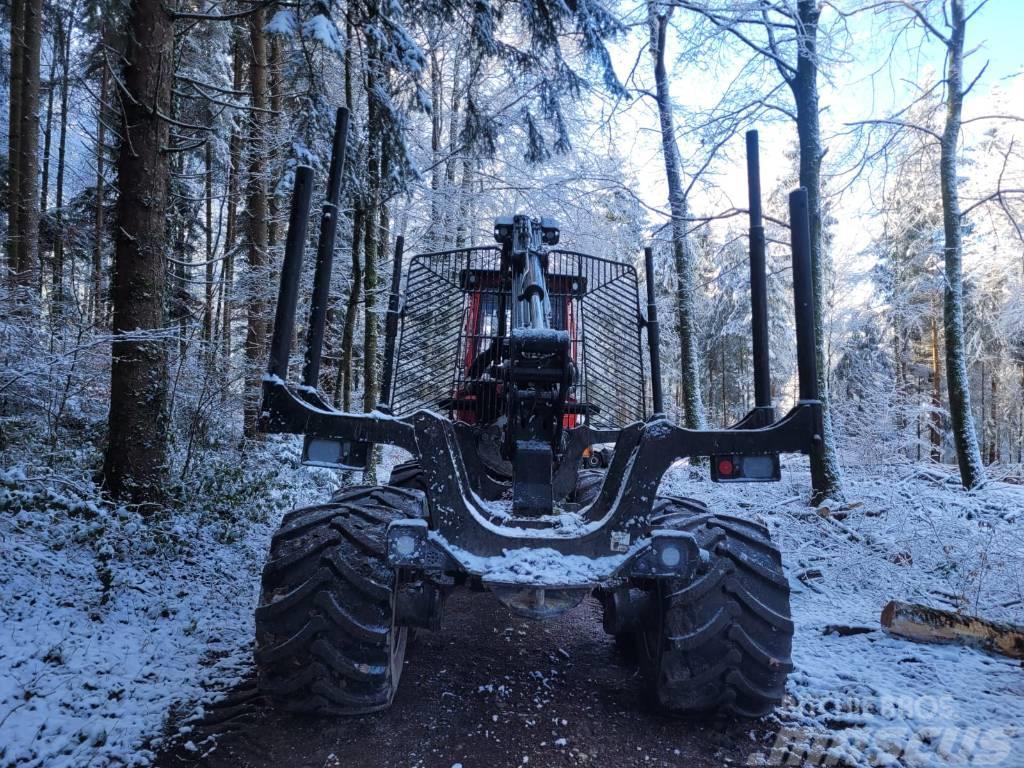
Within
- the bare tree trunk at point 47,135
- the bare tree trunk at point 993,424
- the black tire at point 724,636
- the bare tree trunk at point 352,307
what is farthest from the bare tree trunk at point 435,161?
the bare tree trunk at point 993,424

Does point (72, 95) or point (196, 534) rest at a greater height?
point (72, 95)

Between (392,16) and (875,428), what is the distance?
13220 mm

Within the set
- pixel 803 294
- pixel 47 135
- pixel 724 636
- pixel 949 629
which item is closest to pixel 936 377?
pixel 949 629

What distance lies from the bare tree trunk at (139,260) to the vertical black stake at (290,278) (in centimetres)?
299

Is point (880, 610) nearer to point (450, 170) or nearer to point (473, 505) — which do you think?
point (473, 505)

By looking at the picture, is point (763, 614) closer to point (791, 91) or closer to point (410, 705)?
point (410, 705)

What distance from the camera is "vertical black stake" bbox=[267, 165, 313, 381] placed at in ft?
7.66

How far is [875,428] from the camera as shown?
1342cm

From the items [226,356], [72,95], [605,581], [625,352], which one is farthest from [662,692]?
[72,95]

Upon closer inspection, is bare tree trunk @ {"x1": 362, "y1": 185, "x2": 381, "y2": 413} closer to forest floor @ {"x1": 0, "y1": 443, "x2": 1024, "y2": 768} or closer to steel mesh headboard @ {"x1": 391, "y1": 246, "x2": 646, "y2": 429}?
forest floor @ {"x1": 0, "y1": 443, "x2": 1024, "y2": 768}

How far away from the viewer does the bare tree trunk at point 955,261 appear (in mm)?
8766

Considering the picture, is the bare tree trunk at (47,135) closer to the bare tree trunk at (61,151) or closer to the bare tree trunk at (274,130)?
the bare tree trunk at (61,151)

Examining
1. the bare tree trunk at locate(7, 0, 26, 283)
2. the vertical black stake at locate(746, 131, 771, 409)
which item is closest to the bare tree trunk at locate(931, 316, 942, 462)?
the vertical black stake at locate(746, 131, 771, 409)

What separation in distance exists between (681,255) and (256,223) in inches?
317
